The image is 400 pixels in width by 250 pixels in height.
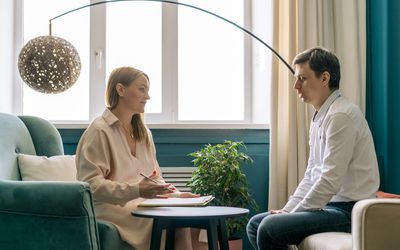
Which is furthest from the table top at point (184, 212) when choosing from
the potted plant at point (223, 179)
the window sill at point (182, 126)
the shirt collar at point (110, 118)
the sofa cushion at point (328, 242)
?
the window sill at point (182, 126)

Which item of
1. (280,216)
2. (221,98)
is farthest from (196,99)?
(280,216)

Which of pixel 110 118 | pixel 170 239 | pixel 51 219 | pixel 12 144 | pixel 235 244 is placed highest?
pixel 110 118

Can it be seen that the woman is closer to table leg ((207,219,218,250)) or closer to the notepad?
the notepad

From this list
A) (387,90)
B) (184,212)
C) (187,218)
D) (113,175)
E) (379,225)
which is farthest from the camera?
(387,90)

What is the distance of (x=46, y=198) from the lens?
2104 mm

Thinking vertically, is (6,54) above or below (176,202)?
above

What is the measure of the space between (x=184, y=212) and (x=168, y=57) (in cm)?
207

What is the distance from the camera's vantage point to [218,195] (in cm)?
343

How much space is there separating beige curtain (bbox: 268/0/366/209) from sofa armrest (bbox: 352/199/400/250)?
177 centimetres

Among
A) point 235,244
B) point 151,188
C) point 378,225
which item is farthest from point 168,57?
point 378,225

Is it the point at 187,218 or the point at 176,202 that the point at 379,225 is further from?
the point at 176,202

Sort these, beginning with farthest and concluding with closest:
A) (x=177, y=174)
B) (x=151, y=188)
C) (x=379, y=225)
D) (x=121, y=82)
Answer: (x=177, y=174)
(x=121, y=82)
(x=151, y=188)
(x=379, y=225)

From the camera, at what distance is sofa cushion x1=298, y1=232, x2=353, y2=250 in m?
2.04

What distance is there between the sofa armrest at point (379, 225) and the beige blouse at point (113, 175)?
34.5 inches
